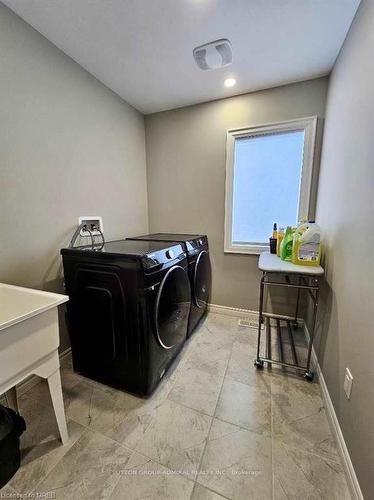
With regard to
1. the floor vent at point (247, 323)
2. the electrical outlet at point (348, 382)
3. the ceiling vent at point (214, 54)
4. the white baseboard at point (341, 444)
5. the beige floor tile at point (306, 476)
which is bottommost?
the beige floor tile at point (306, 476)

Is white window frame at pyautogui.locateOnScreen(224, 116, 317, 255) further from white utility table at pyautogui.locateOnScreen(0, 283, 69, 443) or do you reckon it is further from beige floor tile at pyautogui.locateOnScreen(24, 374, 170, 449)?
white utility table at pyautogui.locateOnScreen(0, 283, 69, 443)

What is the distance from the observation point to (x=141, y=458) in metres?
1.03

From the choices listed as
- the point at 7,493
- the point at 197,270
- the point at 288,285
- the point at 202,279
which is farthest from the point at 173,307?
the point at 7,493

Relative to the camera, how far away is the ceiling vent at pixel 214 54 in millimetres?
1467

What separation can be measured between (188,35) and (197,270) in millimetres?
1736

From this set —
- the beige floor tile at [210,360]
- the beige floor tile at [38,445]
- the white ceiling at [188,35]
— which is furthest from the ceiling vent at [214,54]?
the beige floor tile at [38,445]

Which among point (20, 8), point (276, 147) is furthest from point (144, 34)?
point (276, 147)

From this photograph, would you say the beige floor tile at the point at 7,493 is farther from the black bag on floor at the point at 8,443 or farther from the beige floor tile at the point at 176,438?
the beige floor tile at the point at 176,438

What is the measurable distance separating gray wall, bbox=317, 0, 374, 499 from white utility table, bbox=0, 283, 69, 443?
1.35 metres

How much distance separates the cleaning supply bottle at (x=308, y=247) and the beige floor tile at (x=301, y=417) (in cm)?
87

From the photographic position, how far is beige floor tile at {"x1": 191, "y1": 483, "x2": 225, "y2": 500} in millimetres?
883

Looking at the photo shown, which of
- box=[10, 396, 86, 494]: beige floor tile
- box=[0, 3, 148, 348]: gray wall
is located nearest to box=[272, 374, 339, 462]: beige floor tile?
box=[10, 396, 86, 494]: beige floor tile

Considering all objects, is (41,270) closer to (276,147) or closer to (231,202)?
(231,202)

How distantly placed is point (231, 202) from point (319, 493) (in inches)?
82.7
